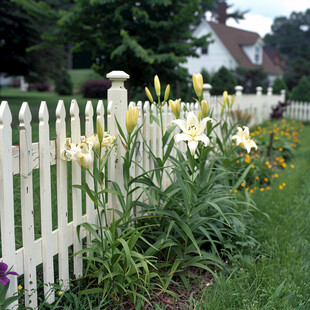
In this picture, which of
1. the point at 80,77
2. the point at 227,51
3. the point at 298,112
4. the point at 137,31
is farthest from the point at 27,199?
the point at 80,77

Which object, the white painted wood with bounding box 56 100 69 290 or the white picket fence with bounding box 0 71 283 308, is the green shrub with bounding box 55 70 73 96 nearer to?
the white picket fence with bounding box 0 71 283 308

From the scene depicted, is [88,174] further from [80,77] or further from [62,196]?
[80,77]

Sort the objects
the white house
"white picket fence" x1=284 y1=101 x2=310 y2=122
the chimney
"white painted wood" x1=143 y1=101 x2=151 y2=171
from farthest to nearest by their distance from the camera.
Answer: the chimney → the white house → "white picket fence" x1=284 y1=101 x2=310 y2=122 → "white painted wood" x1=143 y1=101 x2=151 y2=171

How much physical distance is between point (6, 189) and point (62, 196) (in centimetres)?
48

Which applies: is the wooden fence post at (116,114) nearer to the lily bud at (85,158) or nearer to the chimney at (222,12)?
the lily bud at (85,158)

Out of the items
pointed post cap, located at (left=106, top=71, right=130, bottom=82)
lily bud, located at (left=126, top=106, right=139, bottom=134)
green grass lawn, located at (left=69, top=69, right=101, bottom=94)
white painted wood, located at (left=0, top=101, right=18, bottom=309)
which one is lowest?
white painted wood, located at (left=0, top=101, right=18, bottom=309)

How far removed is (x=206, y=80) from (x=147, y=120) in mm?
16048

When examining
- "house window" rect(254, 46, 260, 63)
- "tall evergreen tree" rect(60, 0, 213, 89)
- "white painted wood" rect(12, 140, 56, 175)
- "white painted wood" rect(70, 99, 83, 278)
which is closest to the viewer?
"white painted wood" rect(12, 140, 56, 175)

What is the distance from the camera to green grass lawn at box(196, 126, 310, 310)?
2367 mm

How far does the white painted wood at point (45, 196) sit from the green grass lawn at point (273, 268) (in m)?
0.88

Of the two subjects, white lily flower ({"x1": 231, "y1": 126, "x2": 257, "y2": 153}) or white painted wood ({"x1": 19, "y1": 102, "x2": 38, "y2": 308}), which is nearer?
white painted wood ({"x1": 19, "y1": 102, "x2": 38, "y2": 308})

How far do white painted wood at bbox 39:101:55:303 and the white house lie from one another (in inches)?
972

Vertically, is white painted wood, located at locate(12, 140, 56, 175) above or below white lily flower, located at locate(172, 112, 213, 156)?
below

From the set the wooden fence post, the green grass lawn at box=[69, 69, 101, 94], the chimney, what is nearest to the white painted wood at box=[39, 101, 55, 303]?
the wooden fence post
